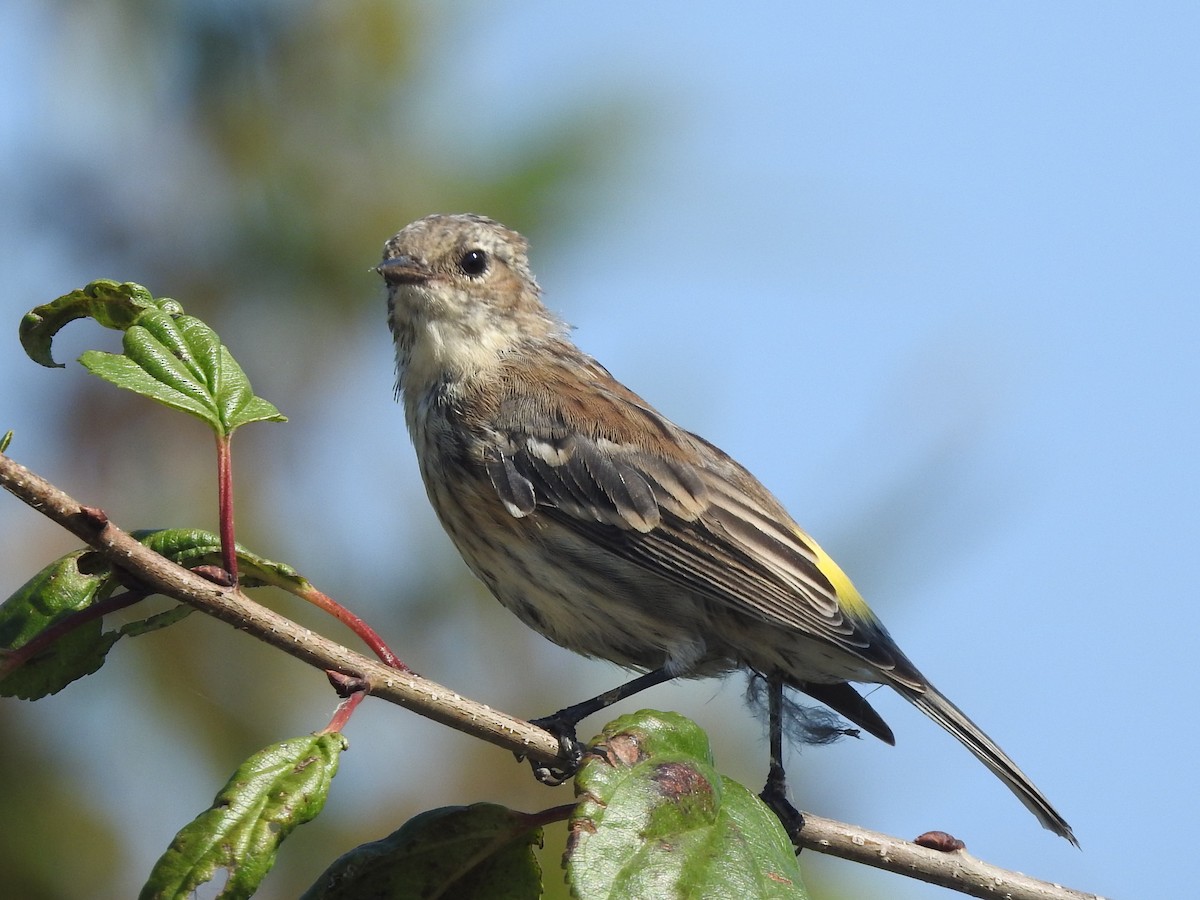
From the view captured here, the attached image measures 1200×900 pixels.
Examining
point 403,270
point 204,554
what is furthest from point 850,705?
point 204,554

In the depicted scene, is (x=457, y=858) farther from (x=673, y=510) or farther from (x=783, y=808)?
(x=673, y=510)

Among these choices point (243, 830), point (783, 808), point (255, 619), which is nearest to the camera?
point (243, 830)

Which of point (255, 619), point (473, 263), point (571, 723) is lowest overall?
point (571, 723)

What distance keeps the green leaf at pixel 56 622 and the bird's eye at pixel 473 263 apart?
8.15 feet

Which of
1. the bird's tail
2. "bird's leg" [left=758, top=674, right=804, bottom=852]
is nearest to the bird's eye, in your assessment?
"bird's leg" [left=758, top=674, right=804, bottom=852]

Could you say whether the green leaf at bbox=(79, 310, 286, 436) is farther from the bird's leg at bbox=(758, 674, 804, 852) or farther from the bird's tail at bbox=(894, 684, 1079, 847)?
the bird's tail at bbox=(894, 684, 1079, 847)

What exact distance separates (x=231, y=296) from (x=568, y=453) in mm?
1488

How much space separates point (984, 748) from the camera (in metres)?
4.49

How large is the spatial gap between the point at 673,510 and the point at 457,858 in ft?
6.38

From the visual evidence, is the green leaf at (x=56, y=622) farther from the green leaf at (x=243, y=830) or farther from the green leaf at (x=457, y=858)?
the green leaf at (x=457, y=858)

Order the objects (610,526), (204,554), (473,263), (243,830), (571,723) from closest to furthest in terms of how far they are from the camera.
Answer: (243,830), (204,554), (571,723), (610,526), (473,263)

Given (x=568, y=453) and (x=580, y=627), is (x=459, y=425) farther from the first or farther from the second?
(x=580, y=627)


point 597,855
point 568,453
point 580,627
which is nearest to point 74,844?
point 580,627

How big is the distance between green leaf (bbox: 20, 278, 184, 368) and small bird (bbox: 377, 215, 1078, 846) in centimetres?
171
